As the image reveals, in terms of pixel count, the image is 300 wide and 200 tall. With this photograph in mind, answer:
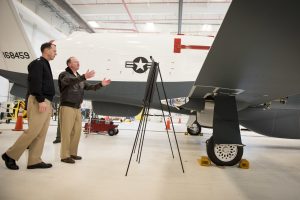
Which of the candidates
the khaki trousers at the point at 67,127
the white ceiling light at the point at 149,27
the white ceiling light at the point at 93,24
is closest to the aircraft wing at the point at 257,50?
the khaki trousers at the point at 67,127

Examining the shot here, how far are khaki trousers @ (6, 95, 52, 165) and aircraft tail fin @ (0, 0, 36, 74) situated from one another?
2947mm

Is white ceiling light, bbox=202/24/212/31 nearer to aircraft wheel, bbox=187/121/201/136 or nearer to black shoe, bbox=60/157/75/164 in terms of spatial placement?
aircraft wheel, bbox=187/121/201/136

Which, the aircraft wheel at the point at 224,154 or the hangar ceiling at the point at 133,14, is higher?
the hangar ceiling at the point at 133,14

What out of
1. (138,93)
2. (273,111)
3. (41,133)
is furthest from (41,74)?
(273,111)

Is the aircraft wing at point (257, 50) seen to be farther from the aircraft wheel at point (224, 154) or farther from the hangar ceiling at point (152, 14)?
the hangar ceiling at point (152, 14)

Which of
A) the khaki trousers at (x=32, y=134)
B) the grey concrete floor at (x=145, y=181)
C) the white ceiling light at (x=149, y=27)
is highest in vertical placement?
the white ceiling light at (x=149, y=27)

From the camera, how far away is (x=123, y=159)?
3.62 metres

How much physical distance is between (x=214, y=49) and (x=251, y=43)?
0.28m

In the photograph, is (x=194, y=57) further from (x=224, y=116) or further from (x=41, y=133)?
(x=41, y=133)

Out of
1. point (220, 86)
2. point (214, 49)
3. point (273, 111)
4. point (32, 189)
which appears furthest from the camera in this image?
point (273, 111)

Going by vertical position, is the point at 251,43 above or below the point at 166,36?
below

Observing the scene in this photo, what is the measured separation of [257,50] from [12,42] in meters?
5.21

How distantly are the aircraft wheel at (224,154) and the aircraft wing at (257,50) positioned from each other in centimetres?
92

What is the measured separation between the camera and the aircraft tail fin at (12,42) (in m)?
4.79
